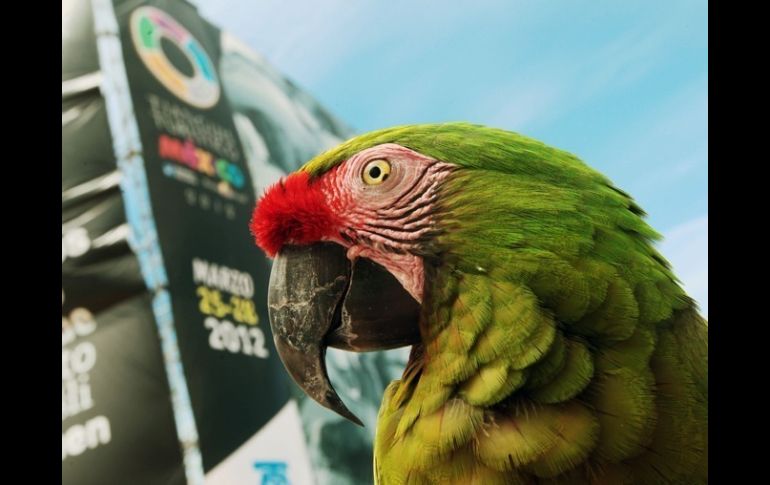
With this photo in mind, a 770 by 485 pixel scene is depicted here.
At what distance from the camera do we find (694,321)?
102cm

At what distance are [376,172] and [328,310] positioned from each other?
0.26 metres

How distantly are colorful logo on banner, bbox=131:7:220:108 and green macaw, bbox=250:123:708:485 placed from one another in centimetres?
212

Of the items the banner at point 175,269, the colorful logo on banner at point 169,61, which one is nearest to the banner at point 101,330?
the banner at point 175,269

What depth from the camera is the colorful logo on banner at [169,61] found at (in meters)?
3.01

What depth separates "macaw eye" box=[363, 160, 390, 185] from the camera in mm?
1142

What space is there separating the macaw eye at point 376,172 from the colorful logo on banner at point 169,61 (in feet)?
7.29

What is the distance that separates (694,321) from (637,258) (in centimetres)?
14

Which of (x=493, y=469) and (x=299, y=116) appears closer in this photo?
(x=493, y=469)

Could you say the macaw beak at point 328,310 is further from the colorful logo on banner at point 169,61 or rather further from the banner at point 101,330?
the colorful logo on banner at point 169,61

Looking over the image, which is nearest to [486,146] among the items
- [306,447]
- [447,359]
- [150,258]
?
[447,359]

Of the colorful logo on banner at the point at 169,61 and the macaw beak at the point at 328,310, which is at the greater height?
the colorful logo on banner at the point at 169,61

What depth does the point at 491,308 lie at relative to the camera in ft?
3.21
